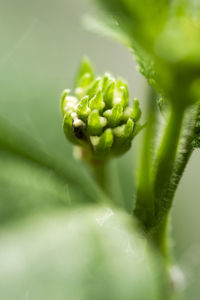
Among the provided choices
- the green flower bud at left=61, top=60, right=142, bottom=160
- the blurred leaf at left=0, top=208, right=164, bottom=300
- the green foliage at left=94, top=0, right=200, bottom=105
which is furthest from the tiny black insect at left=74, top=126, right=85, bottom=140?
the green foliage at left=94, top=0, right=200, bottom=105

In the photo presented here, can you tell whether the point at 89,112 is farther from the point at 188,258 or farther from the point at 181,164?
the point at 188,258

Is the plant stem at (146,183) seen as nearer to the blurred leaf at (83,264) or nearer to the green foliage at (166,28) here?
the blurred leaf at (83,264)

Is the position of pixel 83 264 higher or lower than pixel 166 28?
lower

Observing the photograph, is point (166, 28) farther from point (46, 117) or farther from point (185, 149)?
point (46, 117)

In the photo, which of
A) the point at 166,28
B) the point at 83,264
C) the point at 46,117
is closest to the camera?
the point at 166,28

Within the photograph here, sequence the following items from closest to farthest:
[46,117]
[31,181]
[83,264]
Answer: [83,264] → [31,181] → [46,117]

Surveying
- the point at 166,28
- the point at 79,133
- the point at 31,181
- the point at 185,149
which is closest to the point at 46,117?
the point at 31,181
